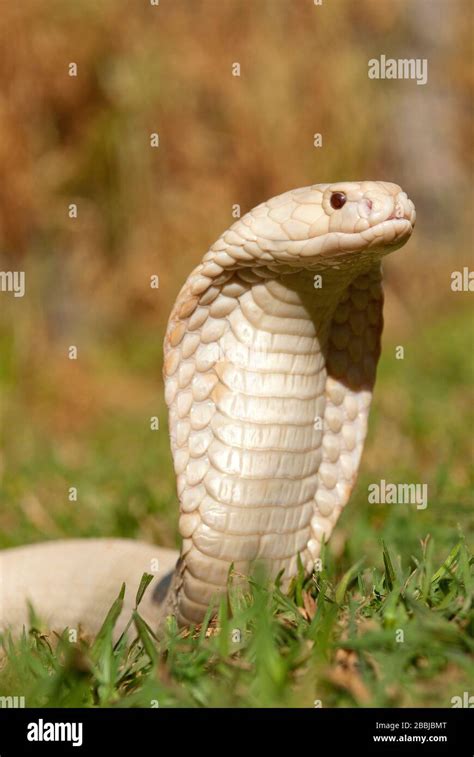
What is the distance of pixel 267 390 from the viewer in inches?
98.5

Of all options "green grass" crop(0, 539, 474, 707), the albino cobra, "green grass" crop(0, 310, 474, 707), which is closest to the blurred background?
"green grass" crop(0, 310, 474, 707)

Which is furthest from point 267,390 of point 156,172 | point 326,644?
point 156,172

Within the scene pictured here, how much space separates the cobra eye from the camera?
224 cm

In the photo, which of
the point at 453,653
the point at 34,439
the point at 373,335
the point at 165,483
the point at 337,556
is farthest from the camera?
the point at 34,439

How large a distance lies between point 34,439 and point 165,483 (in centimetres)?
140

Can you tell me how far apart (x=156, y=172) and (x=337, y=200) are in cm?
598

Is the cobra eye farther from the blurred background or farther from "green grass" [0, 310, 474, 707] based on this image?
the blurred background

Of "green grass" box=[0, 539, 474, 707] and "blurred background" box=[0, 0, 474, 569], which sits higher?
"blurred background" box=[0, 0, 474, 569]

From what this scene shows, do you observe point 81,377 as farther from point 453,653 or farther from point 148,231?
point 453,653

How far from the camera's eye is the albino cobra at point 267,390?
2.39 metres

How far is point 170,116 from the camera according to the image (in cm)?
798

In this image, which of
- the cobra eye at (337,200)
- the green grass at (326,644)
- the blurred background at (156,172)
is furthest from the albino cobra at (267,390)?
the blurred background at (156,172)

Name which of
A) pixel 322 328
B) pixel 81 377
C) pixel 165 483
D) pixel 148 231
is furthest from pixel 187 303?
pixel 148 231

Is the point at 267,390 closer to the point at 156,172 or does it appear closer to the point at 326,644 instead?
the point at 326,644
